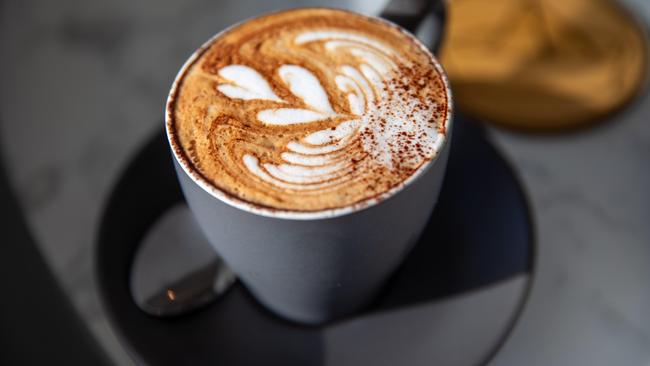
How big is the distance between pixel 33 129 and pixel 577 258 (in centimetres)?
90

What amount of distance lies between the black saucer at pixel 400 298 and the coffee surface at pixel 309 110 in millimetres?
216

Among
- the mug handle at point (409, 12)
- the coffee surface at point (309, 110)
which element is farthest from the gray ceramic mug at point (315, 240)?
the mug handle at point (409, 12)

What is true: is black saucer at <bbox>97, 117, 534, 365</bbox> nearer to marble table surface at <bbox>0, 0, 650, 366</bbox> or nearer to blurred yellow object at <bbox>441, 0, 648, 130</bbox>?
marble table surface at <bbox>0, 0, 650, 366</bbox>

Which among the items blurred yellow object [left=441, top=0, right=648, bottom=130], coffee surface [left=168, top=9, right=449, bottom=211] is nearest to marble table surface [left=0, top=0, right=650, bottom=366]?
blurred yellow object [left=441, top=0, right=648, bottom=130]

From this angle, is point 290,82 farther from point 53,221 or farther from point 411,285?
point 53,221

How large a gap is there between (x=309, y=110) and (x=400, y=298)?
28 cm

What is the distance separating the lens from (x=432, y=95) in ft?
2.31

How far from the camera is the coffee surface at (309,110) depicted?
639mm

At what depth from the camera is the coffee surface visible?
639mm

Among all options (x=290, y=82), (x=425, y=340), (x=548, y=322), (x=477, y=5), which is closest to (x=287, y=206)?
(x=290, y=82)

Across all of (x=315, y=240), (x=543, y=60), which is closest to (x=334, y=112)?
(x=315, y=240)

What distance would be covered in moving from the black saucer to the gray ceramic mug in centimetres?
4

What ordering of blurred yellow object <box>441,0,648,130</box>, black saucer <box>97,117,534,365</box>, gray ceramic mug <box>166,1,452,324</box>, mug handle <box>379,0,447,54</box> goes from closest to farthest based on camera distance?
1. gray ceramic mug <box>166,1,452,324</box>
2. black saucer <box>97,117,534,365</box>
3. mug handle <box>379,0,447,54</box>
4. blurred yellow object <box>441,0,648,130</box>

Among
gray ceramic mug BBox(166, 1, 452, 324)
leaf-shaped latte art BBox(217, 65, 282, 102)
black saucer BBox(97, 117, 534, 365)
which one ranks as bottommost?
black saucer BBox(97, 117, 534, 365)
